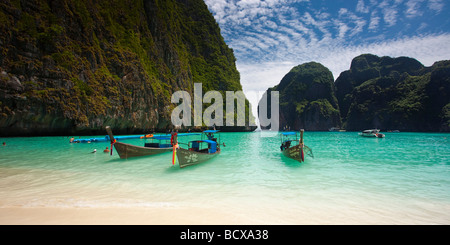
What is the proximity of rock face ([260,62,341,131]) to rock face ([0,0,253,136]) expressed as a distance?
4297 inches

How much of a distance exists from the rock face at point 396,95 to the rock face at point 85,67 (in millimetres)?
118112

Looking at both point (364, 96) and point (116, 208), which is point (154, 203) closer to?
point (116, 208)

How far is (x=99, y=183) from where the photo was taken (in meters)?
9.51

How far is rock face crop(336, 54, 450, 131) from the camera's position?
102 m

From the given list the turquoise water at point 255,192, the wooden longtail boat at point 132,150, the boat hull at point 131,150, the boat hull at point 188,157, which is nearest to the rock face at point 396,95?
the turquoise water at point 255,192

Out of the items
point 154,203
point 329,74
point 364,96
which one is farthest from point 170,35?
point 329,74

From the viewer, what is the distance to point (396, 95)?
122 meters

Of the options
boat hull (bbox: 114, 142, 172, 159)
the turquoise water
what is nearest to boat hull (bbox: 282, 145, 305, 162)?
the turquoise water

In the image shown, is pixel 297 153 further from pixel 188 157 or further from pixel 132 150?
pixel 132 150

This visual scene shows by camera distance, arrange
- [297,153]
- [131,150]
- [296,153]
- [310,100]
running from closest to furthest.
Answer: [297,153] → [296,153] → [131,150] → [310,100]

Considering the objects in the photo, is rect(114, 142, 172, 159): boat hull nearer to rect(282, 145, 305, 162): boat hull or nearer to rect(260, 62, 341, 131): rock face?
rect(282, 145, 305, 162): boat hull

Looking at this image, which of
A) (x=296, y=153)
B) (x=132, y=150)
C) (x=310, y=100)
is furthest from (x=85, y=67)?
(x=310, y=100)

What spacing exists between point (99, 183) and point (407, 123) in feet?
477

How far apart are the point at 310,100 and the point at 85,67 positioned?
154545mm
